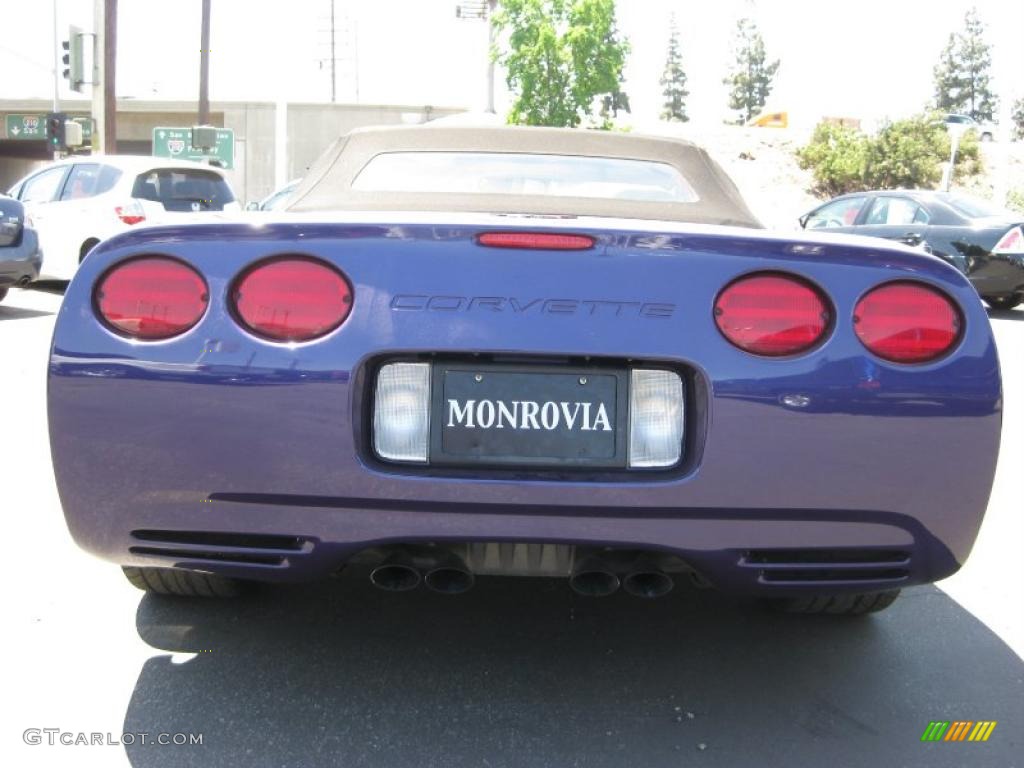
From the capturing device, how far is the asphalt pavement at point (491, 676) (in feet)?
7.68

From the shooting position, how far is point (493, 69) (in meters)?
31.1

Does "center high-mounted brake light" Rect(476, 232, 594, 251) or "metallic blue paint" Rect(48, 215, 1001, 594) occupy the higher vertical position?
"center high-mounted brake light" Rect(476, 232, 594, 251)

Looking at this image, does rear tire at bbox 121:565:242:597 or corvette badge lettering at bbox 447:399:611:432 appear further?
rear tire at bbox 121:565:242:597

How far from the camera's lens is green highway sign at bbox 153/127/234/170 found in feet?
89.1

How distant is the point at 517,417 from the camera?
2.22 metres

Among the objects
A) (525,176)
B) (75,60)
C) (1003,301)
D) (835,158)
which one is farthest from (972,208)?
(835,158)

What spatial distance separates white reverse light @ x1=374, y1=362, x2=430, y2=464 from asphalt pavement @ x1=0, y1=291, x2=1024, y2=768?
0.64 m

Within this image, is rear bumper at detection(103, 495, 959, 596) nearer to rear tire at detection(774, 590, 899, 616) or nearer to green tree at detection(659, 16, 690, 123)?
rear tire at detection(774, 590, 899, 616)

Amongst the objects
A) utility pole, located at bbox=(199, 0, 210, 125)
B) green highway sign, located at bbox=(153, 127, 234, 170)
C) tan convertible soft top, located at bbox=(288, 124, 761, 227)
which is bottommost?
tan convertible soft top, located at bbox=(288, 124, 761, 227)

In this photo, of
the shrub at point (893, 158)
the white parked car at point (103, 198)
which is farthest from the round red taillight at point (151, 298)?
the shrub at point (893, 158)

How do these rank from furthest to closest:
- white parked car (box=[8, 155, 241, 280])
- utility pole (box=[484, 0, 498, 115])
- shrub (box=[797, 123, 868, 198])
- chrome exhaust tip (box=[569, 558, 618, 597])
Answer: shrub (box=[797, 123, 868, 198])
utility pole (box=[484, 0, 498, 115])
white parked car (box=[8, 155, 241, 280])
chrome exhaust tip (box=[569, 558, 618, 597])

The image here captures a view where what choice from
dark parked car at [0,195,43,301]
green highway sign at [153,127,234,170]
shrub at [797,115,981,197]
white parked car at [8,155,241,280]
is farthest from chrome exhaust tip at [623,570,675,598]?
shrub at [797,115,981,197]

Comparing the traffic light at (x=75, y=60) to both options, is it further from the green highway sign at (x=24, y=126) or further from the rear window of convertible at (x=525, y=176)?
the green highway sign at (x=24, y=126)

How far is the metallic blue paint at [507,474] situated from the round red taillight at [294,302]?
33 mm
